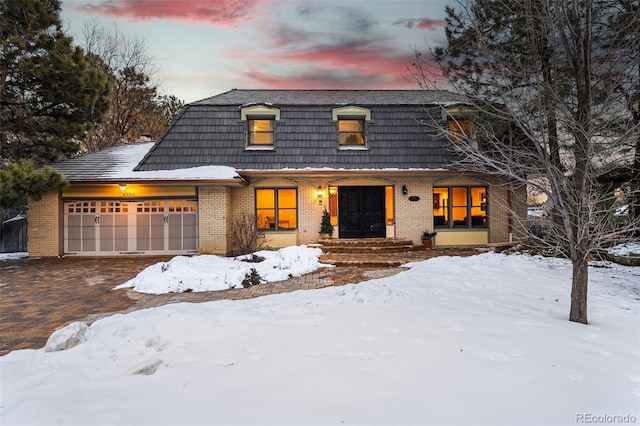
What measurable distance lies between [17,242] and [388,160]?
1595 centimetres

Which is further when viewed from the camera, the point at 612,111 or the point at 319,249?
the point at 319,249

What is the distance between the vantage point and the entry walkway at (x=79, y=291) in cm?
500

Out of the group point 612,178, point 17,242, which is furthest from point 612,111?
point 17,242

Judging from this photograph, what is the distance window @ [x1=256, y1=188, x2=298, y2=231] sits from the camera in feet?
43.0

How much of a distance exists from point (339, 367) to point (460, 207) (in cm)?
1187

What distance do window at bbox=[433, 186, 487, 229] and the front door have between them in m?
2.26

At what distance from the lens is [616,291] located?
6266mm

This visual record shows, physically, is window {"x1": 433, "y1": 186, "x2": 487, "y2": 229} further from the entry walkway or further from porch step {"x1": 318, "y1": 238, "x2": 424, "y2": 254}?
the entry walkway

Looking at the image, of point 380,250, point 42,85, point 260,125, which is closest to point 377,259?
point 380,250

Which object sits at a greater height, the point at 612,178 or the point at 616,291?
the point at 612,178

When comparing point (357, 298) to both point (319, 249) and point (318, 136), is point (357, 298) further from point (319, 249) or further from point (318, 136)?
point (318, 136)

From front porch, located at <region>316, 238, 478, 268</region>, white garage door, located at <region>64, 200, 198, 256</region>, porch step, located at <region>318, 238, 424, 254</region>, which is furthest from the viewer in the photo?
white garage door, located at <region>64, 200, 198, 256</region>

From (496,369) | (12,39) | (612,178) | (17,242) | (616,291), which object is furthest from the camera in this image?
(17,242)

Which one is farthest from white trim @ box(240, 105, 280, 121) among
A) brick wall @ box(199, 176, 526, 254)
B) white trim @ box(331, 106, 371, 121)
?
brick wall @ box(199, 176, 526, 254)
